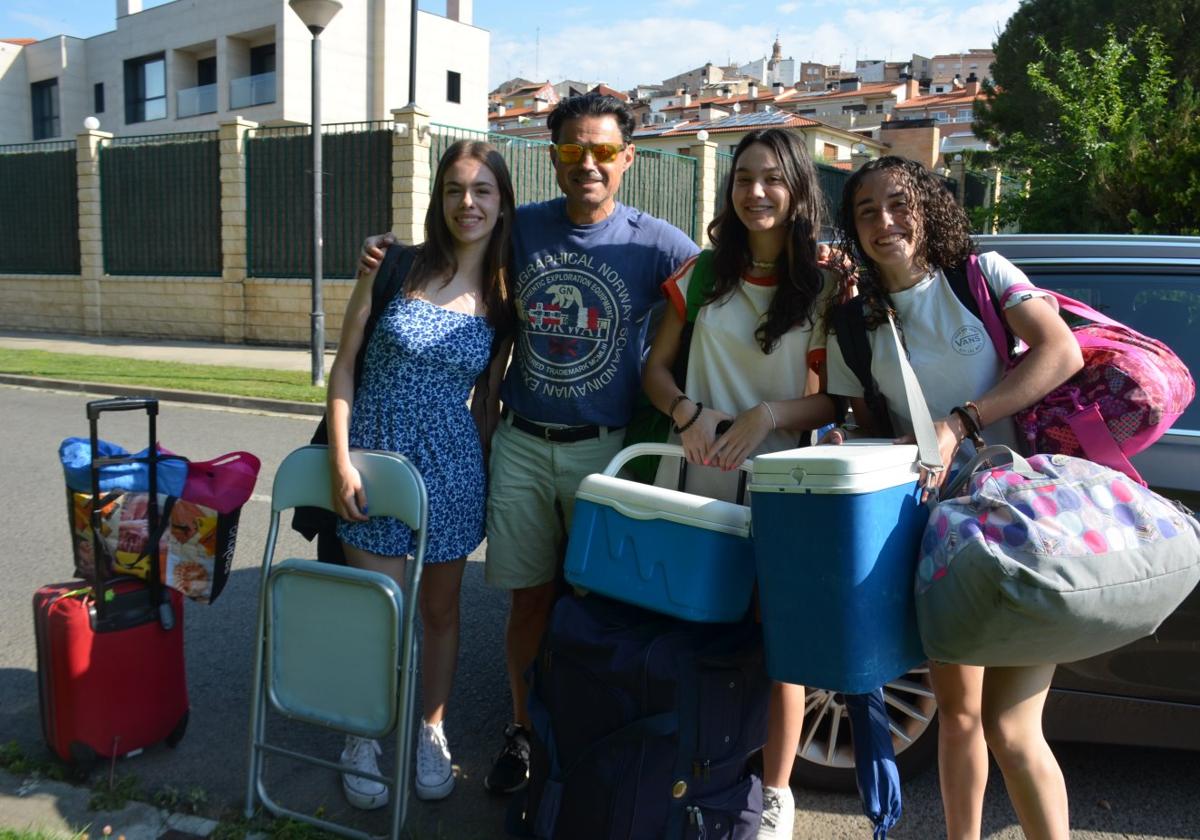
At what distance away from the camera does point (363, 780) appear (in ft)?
9.63

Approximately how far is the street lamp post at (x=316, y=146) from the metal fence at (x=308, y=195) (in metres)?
3.98

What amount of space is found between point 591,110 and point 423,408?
3.21ft

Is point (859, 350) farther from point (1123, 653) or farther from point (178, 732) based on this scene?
point (178, 732)

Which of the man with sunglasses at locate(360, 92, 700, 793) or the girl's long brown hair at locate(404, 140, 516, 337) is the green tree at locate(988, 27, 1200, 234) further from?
the girl's long brown hair at locate(404, 140, 516, 337)

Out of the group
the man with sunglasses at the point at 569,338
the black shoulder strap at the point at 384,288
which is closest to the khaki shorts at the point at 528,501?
the man with sunglasses at the point at 569,338

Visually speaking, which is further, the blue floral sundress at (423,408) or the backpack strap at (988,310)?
the blue floral sundress at (423,408)

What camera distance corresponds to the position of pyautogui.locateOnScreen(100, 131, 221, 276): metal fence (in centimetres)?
1859

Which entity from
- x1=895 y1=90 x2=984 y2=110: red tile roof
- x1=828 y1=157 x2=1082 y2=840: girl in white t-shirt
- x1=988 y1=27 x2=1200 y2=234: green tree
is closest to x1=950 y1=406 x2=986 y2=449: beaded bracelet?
x1=828 y1=157 x2=1082 y2=840: girl in white t-shirt

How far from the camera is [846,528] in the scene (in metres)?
1.93

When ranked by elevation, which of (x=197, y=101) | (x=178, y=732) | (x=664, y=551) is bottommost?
(x=178, y=732)

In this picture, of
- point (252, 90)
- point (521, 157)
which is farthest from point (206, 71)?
point (521, 157)

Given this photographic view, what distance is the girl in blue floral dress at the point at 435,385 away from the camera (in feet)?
9.29

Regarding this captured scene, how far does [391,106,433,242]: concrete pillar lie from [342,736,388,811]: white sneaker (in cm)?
1364

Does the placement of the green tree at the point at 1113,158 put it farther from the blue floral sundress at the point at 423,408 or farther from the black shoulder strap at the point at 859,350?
the blue floral sundress at the point at 423,408
